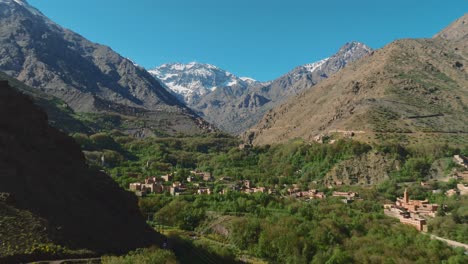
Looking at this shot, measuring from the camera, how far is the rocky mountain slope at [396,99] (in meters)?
128

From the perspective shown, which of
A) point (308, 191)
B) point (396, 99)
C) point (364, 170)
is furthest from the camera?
point (396, 99)

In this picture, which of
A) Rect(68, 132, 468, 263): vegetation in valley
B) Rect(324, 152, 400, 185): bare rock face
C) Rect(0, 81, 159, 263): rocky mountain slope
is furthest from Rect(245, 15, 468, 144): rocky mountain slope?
Rect(0, 81, 159, 263): rocky mountain slope

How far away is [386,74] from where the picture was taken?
164000mm

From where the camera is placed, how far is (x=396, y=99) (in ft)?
471

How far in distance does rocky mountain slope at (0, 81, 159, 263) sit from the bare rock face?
248 ft

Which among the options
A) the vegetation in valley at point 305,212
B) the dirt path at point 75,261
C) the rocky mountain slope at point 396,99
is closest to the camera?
the dirt path at point 75,261

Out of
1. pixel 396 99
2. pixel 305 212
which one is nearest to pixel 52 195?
pixel 305 212

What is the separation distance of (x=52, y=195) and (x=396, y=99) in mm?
129366

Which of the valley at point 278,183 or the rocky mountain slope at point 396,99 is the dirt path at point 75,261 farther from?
the rocky mountain slope at point 396,99

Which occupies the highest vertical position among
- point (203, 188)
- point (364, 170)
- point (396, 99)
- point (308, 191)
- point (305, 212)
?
point (396, 99)

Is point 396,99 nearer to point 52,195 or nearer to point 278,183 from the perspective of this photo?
point 278,183

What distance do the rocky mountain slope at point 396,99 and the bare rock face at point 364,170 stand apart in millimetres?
11683

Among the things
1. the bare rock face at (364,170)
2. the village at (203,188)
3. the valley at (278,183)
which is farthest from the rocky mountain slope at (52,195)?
the bare rock face at (364,170)

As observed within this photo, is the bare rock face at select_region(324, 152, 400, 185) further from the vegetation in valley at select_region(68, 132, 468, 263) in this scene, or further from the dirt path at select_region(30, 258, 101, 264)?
A: the dirt path at select_region(30, 258, 101, 264)
